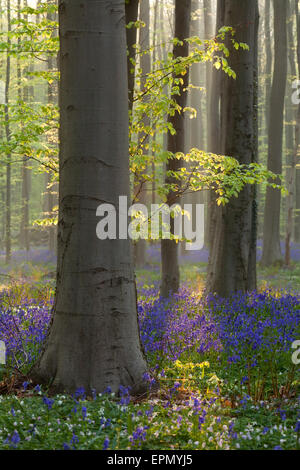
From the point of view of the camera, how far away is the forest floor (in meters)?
3.00

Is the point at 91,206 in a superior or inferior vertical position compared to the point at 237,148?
inferior

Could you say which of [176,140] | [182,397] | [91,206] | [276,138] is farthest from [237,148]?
[276,138]

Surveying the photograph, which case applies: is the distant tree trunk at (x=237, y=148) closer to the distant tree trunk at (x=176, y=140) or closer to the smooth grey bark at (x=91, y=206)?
the distant tree trunk at (x=176, y=140)

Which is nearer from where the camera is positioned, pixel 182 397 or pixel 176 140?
pixel 182 397

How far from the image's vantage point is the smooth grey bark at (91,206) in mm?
3785

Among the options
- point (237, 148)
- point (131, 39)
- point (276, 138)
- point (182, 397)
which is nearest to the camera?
point (182, 397)

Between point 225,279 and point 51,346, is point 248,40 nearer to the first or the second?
point 225,279

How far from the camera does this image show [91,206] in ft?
12.5

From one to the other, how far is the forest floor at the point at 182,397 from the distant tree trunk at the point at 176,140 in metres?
2.21

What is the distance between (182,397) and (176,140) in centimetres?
548

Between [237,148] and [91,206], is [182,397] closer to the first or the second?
[91,206]

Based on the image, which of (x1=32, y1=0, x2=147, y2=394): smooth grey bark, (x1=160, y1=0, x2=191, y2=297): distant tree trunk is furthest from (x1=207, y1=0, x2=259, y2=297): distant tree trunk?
(x1=32, y1=0, x2=147, y2=394): smooth grey bark

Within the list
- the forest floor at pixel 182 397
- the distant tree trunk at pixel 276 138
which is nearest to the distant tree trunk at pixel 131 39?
the forest floor at pixel 182 397

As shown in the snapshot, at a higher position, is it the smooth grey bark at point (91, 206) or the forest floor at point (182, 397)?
the smooth grey bark at point (91, 206)
